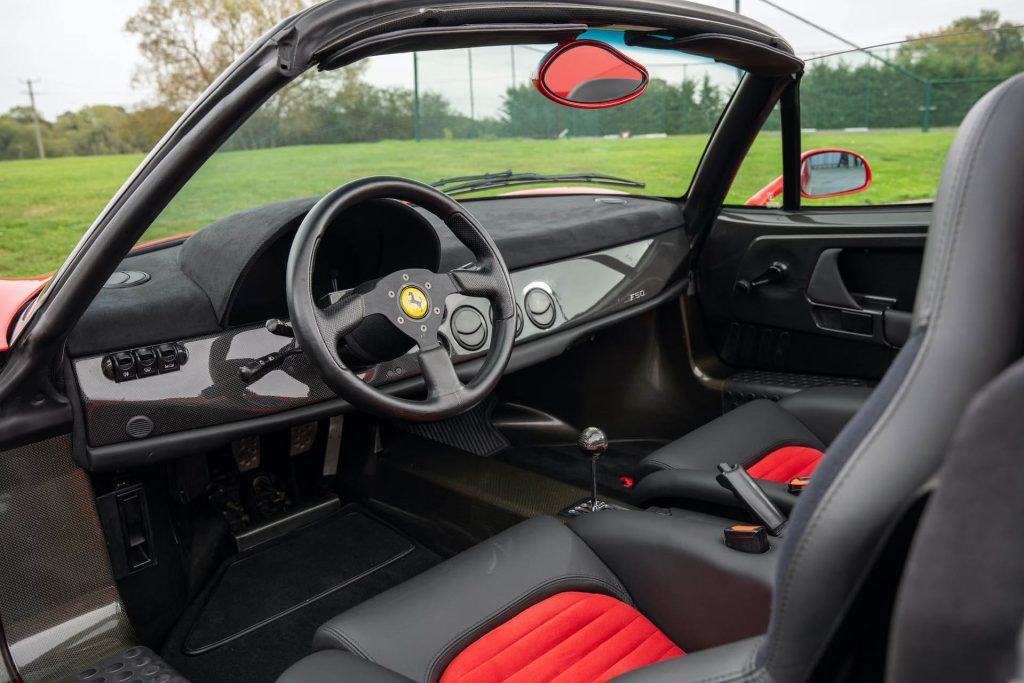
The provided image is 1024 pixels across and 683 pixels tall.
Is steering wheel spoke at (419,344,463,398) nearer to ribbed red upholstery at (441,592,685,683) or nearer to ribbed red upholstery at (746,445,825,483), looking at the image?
ribbed red upholstery at (441,592,685,683)

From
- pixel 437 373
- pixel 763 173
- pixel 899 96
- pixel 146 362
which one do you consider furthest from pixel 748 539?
pixel 899 96

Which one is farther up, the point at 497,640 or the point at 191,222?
the point at 191,222

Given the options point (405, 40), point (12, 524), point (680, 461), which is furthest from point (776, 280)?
point (12, 524)

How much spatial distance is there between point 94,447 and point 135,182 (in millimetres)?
693

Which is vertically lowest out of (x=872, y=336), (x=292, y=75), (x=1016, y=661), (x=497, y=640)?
(x=497, y=640)

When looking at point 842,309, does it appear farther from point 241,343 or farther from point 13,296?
point 13,296

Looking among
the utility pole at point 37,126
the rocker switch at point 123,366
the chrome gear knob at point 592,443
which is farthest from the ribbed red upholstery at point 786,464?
the utility pole at point 37,126

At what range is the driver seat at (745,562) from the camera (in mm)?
700

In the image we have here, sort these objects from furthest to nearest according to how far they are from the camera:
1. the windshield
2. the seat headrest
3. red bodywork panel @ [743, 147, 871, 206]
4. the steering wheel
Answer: red bodywork panel @ [743, 147, 871, 206]
the windshield
the steering wheel
the seat headrest

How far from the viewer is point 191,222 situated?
1954 mm

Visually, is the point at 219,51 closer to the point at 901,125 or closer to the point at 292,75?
the point at 901,125

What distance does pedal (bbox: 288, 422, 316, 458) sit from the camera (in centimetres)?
Result: 275

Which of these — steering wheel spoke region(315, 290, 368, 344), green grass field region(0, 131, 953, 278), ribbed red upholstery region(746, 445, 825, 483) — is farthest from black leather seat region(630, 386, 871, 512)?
steering wheel spoke region(315, 290, 368, 344)

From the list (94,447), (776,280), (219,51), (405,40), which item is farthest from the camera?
(219,51)
